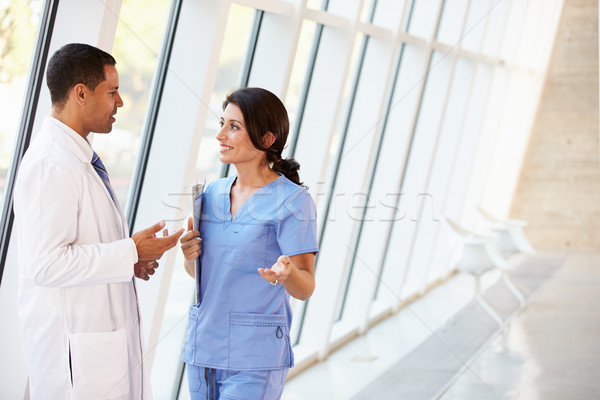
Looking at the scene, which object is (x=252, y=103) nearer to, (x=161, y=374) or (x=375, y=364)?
(x=161, y=374)

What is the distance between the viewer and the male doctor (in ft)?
6.20

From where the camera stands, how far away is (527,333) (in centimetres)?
670

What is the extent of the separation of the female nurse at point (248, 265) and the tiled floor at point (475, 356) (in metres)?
2.53

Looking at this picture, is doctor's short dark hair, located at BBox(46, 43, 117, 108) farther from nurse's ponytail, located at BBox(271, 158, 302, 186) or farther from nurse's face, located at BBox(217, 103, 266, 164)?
nurse's ponytail, located at BBox(271, 158, 302, 186)

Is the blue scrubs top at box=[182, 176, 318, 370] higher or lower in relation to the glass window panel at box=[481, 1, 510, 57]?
lower

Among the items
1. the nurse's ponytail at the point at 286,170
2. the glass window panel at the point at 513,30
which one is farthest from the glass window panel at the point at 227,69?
the glass window panel at the point at 513,30

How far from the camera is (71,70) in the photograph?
199 centimetres

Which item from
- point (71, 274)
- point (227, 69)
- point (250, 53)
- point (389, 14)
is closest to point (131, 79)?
point (227, 69)

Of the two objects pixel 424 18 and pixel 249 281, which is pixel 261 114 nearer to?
pixel 249 281

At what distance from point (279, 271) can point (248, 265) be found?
0.86 feet

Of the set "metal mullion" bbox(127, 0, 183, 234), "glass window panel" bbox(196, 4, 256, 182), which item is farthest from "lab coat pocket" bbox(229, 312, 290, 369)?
"glass window panel" bbox(196, 4, 256, 182)

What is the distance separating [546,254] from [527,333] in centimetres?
579

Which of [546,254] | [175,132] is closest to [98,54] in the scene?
[175,132]

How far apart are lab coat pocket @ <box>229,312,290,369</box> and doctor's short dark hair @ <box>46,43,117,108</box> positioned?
857 mm
